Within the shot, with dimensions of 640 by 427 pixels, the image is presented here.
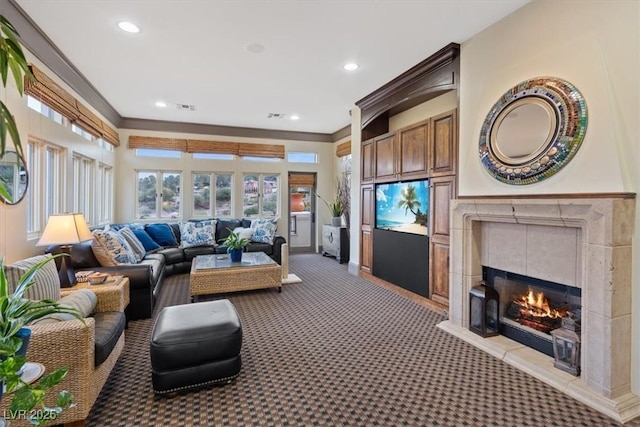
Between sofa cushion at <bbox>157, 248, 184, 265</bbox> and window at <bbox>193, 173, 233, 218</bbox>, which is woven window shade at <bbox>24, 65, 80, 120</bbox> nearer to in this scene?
sofa cushion at <bbox>157, 248, 184, 265</bbox>

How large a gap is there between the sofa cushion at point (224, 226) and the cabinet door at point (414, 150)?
3.70 meters

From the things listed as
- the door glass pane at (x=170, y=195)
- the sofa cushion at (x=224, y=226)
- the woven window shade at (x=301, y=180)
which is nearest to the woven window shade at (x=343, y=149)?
the woven window shade at (x=301, y=180)

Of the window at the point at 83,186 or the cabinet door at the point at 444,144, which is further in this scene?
the window at the point at 83,186

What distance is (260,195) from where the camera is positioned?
7.69 m

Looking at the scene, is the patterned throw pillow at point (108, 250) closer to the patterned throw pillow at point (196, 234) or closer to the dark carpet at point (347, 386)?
the dark carpet at point (347, 386)

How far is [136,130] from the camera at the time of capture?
262 inches

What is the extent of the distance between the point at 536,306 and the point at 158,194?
6728 mm

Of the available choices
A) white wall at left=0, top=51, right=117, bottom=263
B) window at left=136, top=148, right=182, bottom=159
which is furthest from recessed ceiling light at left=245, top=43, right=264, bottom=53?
window at left=136, top=148, right=182, bottom=159

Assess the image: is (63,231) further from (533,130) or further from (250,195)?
(250,195)

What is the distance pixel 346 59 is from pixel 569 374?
361 cm

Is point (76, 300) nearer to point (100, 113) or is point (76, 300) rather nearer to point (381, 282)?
point (381, 282)

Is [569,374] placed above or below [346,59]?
below

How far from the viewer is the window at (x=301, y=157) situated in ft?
25.7

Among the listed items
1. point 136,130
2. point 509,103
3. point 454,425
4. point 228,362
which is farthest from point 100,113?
point 454,425
